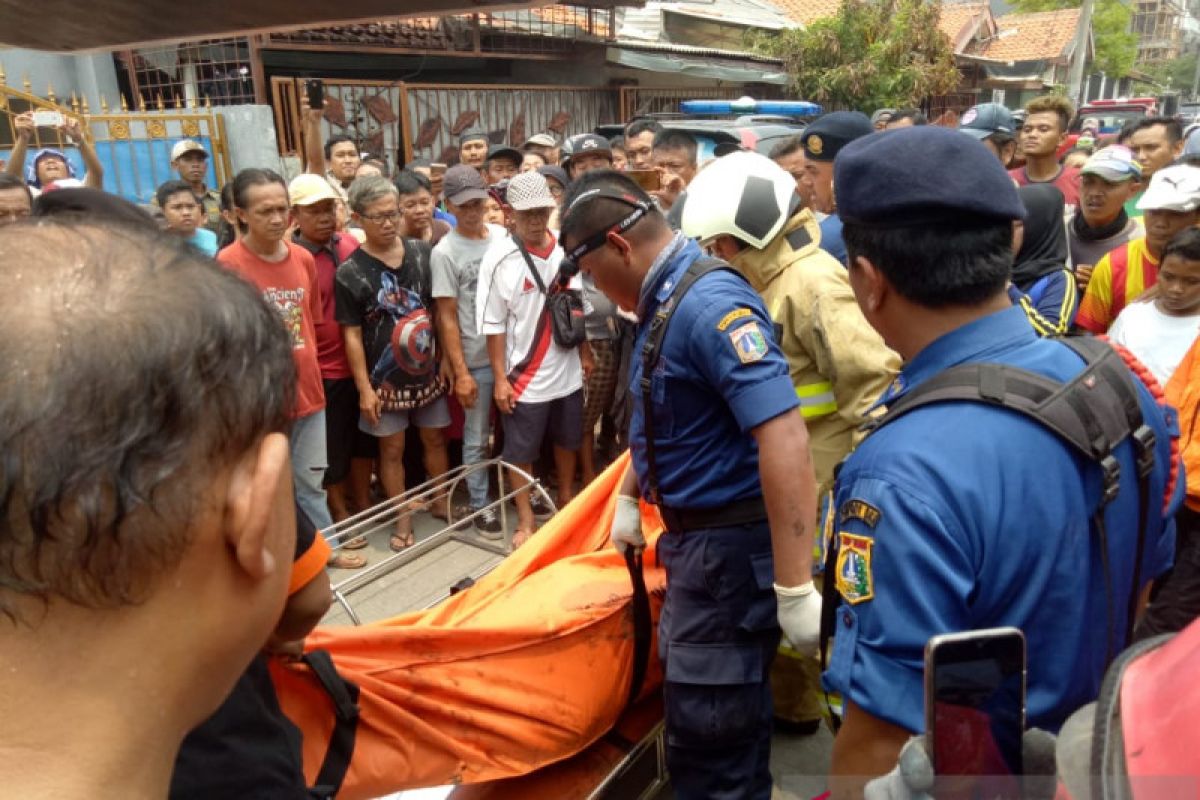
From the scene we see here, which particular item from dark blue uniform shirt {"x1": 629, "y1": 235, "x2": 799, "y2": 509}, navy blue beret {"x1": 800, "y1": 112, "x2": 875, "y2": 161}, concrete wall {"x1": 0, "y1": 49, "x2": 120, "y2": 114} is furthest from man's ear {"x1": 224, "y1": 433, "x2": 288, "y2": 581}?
concrete wall {"x1": 0, "y1": 49, "x2": 120, "y2": 114}

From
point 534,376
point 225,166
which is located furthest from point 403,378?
point 225,166

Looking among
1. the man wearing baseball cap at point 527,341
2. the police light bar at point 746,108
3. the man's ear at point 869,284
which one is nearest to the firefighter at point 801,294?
the man's ear at point 869,284

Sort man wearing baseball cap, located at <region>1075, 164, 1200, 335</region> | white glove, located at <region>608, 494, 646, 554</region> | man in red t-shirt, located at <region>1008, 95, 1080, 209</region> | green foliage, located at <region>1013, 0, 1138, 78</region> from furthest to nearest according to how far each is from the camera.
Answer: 1. green foliage, located at <region>1013, 0, 1138, 78</region>
2. man in red t-shirt, located at <region>1008, 95, 1080, 209</region>
3. man wearing baseball cap, located at <region>1075, 164, 1200, 335</region>
4. white glove, located at <region>608, 494, 646, 554</region>

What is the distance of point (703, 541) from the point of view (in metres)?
2.17

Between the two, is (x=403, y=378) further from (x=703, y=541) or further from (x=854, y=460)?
(x=854, y=460)

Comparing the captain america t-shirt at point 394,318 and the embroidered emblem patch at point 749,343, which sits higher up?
the embroidered emblem patch at point 749,343

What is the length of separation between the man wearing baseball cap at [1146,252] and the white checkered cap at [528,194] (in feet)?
8.38

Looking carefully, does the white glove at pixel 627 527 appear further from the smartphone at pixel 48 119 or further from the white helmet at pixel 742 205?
the smartphone at pixel 48 119

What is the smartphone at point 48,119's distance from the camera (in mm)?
5410

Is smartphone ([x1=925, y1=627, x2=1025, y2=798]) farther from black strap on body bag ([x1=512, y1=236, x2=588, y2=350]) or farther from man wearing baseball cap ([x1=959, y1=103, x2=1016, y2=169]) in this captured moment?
man wearing baseball cap ([x1=959, y1=103, x2=1016, y2=169])

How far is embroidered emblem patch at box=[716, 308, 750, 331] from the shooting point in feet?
6.60

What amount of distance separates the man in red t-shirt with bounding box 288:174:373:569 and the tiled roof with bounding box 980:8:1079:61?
30483 mm

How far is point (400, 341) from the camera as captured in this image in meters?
4.20

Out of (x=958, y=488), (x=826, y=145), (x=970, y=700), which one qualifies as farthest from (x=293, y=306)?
(x=970, y=700)
